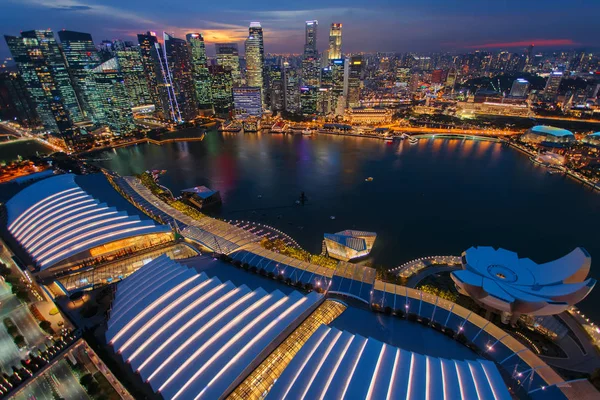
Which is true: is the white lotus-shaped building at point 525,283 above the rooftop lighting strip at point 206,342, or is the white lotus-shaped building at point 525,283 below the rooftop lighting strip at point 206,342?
below

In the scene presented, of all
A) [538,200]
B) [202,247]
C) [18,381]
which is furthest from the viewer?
[538,200]

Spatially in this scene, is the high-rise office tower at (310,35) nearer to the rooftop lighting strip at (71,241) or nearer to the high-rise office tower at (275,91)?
the high-rise office tower at (275,91)

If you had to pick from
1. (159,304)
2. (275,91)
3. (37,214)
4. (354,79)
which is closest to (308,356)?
(159,304)

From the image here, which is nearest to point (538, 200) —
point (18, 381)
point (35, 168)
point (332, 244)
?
point (332, 244)

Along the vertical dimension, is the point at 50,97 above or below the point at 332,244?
above

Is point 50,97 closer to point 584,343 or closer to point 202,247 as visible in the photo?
point 202,247

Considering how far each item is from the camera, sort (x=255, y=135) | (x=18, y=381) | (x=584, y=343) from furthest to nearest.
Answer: (x=255, y=135), (x=584, y=343), (x=18, y=381)

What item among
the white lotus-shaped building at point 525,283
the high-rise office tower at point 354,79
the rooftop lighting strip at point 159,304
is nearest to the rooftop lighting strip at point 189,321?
the rooftop lighting strip at point 159,304
